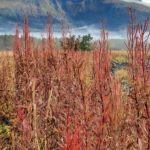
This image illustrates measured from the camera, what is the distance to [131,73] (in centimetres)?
588

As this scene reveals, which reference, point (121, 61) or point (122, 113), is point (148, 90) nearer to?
point (122, 113)

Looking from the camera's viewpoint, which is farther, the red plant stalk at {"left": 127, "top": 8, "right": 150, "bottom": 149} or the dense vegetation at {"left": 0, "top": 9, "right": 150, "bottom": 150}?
the red plant stalk at {"left": 127, "top": 8, "right": 150, "bottom": 149}

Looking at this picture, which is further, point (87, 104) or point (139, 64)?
point (139, 64)

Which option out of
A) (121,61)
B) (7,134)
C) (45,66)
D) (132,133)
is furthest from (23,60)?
(121,61)

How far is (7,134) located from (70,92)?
2.17 m

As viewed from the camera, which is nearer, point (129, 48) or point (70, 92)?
point (129, 48)

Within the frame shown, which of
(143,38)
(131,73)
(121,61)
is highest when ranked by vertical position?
(143,38)

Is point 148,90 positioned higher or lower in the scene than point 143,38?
lower

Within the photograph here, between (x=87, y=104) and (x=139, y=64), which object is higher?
(x=139, y=64)

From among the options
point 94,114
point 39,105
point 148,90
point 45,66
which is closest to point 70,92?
point 39,105

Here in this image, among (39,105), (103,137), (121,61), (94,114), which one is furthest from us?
(121,61)

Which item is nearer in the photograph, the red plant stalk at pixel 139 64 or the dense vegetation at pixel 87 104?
the dense vegetation at pixel 87 104

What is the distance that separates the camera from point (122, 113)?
19.2 ft

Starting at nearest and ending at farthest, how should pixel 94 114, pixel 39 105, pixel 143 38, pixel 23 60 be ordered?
pixel 143 38 → pixel 94 114 → pixel 39 105 → pixel 23 60
